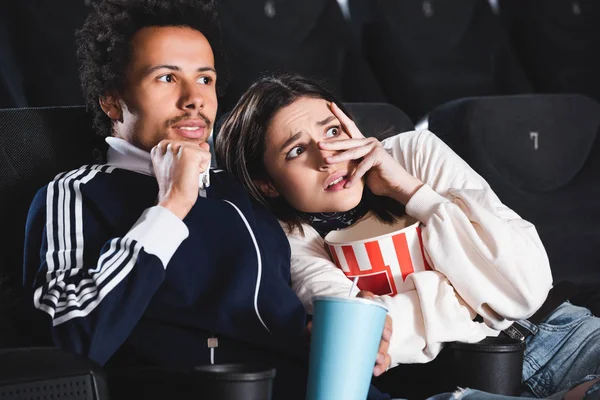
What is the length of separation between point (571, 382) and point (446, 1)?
158 cm

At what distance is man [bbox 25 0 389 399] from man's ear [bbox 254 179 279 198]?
3.4 inches

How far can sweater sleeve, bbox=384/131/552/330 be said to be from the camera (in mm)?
1412

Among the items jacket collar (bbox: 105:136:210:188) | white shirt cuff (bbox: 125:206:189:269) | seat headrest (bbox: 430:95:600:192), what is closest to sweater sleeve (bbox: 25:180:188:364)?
white shirt cuff (bbox: 125:206:189:269)

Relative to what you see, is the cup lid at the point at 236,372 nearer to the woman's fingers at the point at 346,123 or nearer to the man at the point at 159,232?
the man at the point at 159,232

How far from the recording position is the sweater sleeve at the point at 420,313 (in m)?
1.39

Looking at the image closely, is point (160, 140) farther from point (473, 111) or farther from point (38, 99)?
point (473, 111)

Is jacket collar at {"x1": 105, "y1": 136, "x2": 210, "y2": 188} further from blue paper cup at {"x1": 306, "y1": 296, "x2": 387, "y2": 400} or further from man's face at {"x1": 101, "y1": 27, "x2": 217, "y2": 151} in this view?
blue paper cup at {"x1": 306, "y1": 296, "x2": 387, "y2": 400}

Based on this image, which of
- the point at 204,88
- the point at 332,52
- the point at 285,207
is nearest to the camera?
the point at 204,88

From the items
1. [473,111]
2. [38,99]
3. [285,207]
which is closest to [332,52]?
[473,111]

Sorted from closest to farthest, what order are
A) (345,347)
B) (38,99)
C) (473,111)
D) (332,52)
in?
(345,347)
(38,99)
(473,111)
(332,52)

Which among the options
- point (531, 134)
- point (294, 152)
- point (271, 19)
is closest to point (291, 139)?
point (294, 152)

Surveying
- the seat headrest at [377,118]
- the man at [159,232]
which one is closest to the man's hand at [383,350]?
the man at [159,232]

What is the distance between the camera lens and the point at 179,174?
129 centimetres

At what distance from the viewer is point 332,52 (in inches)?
98.0
